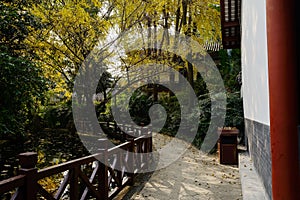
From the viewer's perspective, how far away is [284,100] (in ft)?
4.34

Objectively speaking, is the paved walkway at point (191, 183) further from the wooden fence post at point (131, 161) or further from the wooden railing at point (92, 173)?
the wooden railing at point (92, 173)

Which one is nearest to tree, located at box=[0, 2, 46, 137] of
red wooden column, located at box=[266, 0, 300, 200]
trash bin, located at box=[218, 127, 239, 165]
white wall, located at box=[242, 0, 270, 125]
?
white wall, located at box=[242, 0, 270, 125]

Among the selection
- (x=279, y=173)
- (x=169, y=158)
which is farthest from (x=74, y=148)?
(x=279, y=173)

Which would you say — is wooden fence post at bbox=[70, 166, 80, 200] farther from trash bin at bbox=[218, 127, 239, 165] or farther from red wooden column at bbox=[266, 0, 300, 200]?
trash bin at bbox=[218, 127, 239, 165]

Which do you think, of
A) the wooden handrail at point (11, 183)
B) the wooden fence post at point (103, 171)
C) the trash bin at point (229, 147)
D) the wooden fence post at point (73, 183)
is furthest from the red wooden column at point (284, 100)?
the trash bin at point (229, 147)

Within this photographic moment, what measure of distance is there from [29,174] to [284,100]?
1.91 m

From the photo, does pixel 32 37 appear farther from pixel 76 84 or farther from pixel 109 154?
pixel 109 154

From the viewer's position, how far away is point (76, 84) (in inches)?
328

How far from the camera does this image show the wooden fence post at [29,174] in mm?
2057

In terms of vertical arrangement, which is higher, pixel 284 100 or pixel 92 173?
pixel 284 100

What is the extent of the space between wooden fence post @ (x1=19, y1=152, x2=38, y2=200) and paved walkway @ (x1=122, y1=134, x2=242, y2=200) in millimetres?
2020

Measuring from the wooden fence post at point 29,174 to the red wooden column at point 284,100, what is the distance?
1782mm

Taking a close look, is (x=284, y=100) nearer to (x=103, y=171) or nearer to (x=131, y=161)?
(x=103, y=171)

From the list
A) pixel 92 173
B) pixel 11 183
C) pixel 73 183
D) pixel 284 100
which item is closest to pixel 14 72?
pixel 92 173
